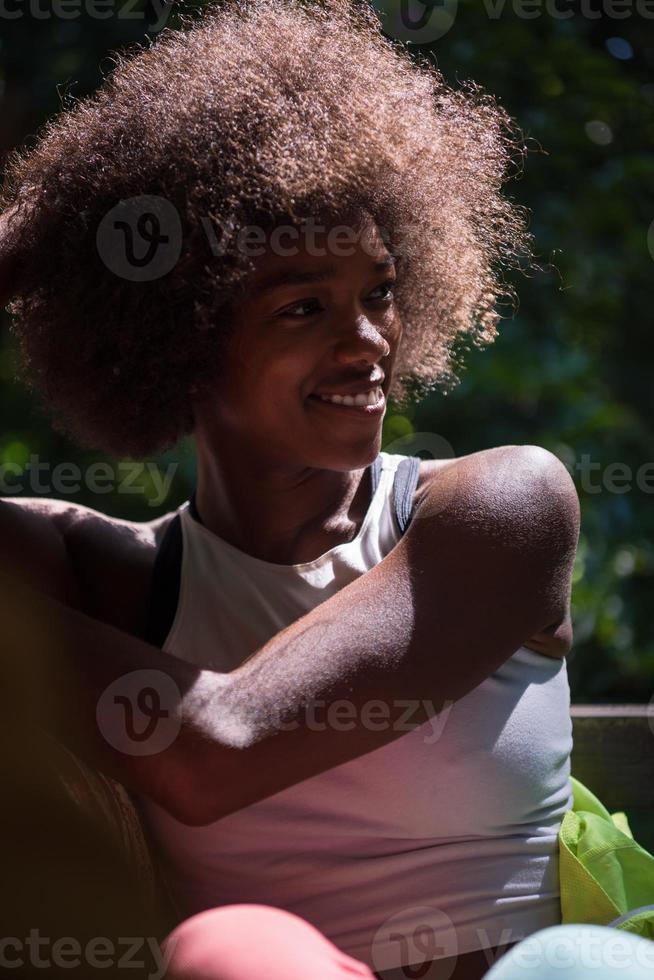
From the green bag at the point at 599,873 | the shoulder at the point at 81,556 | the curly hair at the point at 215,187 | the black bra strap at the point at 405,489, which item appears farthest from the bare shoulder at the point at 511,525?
the shoulder at the point at 81,556

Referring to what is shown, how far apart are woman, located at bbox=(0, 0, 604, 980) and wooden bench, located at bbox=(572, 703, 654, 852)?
1.70 feet

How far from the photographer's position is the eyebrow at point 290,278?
1.76 m

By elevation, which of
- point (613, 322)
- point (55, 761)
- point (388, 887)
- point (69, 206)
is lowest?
point (613, 322)

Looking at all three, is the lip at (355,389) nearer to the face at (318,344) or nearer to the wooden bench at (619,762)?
the face at (318,344)

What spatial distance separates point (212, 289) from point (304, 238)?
16cm

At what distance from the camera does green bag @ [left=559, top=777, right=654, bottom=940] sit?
174 cm

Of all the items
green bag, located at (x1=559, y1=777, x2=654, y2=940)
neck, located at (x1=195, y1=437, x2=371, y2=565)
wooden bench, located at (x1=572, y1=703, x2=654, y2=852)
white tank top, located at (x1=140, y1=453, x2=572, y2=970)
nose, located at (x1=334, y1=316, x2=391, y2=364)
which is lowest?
wooden bench, located at (x1=572, y1=703, x2=654, y2=852)

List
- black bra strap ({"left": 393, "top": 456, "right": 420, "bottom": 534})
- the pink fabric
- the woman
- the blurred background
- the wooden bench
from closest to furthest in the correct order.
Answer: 1. the pink fabric
2. the woman
3. black bra strap ({"left": 393, "top": 456, "right": 420, "bottom": 534})
4. the wooden bench
5. the blurred background

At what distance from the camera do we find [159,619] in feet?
6.44

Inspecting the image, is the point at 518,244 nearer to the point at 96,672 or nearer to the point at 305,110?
the point at 305,110

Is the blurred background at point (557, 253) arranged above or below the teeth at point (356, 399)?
below

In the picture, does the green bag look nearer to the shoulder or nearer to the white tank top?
the white tank top

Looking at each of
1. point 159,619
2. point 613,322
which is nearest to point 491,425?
point 613,322

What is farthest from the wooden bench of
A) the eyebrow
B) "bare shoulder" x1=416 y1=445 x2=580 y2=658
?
the eyebrow
